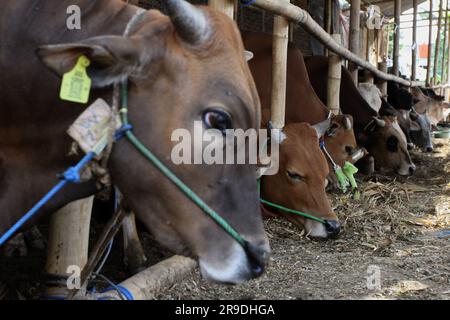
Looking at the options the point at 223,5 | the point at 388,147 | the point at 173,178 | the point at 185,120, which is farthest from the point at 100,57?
the point at 388,147

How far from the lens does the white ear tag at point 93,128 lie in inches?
63.8

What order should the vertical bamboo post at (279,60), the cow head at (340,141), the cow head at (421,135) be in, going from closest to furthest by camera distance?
the vertical bamboo post at (279,60) → the cow head at (340,141) → the cow head at (421,135)

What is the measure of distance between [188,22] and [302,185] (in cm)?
219

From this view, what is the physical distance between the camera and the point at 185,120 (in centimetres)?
168

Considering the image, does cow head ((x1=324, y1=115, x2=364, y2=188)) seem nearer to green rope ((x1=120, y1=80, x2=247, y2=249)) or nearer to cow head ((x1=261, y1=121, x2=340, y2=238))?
cow head ((x1=261, y1=121, x2=340, y2=238))

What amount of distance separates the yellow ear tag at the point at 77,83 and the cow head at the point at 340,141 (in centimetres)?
382

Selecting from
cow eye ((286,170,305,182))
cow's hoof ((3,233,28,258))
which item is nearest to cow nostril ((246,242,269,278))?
cow eye ((286,170,305,182))

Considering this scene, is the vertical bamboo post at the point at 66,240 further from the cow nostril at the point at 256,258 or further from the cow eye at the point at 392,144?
the cow eye at the point at 392,144

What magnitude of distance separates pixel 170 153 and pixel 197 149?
93mm

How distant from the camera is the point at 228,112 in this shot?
5.57ft

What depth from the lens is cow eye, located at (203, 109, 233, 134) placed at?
1.68 m

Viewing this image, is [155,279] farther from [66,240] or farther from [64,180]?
[64,180]

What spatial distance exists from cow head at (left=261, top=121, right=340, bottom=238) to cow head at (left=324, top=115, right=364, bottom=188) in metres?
1.40

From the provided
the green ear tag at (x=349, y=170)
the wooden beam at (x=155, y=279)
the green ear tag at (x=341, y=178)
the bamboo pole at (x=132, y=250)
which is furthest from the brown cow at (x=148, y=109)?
the green ear tag at (x=349, y=170)
